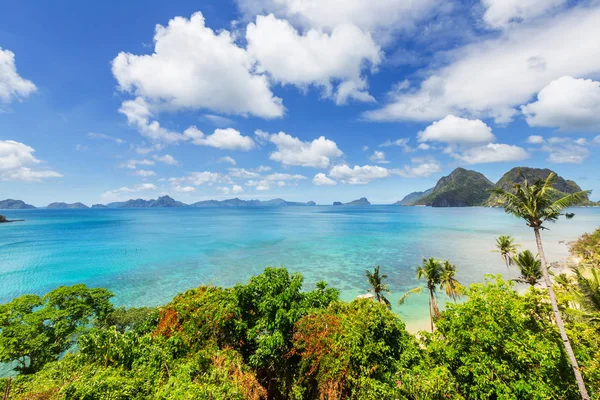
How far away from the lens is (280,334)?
15.1 meters

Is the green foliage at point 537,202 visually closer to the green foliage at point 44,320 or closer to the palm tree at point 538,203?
the palm tree at point 538,203

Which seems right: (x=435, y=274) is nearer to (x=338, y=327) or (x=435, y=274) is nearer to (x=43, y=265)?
(x=338, y=327)

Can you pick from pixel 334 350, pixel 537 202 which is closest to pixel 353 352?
pixel 334 350

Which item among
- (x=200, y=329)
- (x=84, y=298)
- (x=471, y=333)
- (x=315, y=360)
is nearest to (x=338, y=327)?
(x=315, y=360)

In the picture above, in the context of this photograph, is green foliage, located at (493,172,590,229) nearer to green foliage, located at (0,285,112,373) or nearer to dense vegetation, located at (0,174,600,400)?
dense vegetation, located at (0,174,600,400)

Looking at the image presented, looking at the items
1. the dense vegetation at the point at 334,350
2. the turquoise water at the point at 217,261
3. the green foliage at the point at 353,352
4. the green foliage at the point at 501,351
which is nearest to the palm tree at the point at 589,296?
the dense vegetation at the point at 334,350

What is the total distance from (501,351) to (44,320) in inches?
1298

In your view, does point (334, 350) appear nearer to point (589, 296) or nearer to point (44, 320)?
point (589, 296)

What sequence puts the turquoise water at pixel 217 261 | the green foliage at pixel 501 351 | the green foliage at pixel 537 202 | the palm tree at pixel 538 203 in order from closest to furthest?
1. the green foliage at pixel 501 351
2. the palm tree at pixel 538 203
3. the green foliage at pixel 537 202
4. the turquoise water at pixel 217 261

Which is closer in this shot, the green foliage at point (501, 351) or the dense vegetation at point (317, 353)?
the dense vegetation at point (317, 353)

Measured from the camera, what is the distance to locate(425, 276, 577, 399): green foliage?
10.9 meters

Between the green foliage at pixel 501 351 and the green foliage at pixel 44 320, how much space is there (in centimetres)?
2762

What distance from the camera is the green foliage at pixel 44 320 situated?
18.4 meters

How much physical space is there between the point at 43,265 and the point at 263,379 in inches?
2764
